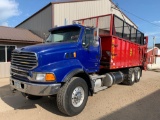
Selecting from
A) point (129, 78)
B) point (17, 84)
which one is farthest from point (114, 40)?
point (17, 84)

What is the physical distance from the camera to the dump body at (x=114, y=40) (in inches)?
307

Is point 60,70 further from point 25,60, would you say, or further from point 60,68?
point 25,60

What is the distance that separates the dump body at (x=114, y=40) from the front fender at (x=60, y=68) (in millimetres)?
2615

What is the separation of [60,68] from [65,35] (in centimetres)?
183

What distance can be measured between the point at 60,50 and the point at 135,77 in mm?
7254

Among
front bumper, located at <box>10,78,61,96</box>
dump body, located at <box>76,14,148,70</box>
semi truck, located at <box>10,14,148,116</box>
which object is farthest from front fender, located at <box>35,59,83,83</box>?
dump body, located at <box>76,14,148,70</box>

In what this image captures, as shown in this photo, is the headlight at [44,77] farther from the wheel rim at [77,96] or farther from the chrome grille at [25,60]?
the wheel rim at [77,96]

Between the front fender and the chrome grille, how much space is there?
0.27 metres

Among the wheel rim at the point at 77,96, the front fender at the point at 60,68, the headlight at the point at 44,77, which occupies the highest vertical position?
the front fender at the point at 60,68

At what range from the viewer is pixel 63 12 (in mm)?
16891

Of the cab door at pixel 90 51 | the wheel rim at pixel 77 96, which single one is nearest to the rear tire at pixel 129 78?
the cab door at pixel 90 51

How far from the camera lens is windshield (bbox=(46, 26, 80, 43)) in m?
6.32

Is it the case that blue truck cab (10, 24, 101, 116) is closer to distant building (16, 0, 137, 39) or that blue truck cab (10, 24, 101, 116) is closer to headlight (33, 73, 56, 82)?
headlight (33, 73, 56, 82)

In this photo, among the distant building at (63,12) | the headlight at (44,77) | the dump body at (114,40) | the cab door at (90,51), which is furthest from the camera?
the distant building at (63,12)
